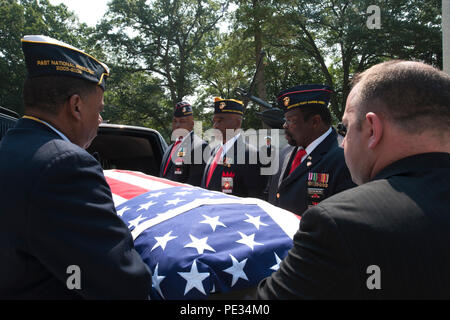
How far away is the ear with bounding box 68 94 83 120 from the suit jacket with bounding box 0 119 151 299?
23 centimetres

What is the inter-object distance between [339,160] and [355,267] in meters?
1.77

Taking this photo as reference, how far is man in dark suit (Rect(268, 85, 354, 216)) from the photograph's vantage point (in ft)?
8.55

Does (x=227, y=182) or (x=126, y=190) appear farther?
(x=227, y=182)

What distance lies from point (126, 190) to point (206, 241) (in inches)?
48.4

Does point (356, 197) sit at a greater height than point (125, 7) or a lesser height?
lesser

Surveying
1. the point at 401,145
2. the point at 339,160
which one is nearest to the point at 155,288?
the point at 401,145

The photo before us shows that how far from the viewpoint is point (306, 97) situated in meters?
2.86

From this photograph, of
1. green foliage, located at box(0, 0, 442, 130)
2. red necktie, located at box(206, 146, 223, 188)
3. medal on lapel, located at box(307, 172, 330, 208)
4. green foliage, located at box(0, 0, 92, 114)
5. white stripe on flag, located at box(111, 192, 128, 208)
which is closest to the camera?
white stripe on flag, located at box(111, 192, 128, 208)

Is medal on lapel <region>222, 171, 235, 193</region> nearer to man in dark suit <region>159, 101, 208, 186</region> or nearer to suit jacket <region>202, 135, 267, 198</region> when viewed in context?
suit jacket <region>202, 135, 267, 198</region>

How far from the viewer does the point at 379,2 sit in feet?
52.9

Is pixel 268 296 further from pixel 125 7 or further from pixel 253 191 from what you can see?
pixel 125 7

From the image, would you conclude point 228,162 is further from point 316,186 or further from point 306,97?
point 316,186

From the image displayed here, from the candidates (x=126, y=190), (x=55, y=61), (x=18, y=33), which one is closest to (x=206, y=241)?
(x=55, y=61)

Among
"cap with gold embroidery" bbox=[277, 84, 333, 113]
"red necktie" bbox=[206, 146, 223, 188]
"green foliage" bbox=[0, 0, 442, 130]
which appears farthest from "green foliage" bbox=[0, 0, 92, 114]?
"cap with gold embroidery" bbox=[277, 84, 333, 113]
